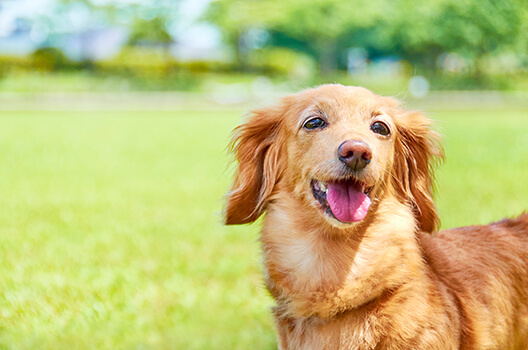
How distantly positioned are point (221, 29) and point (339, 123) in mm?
48288

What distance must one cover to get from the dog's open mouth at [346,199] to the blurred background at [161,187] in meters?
0.79

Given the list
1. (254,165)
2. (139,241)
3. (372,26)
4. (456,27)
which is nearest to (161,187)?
(139,241)

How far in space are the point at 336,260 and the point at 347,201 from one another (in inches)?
12.2

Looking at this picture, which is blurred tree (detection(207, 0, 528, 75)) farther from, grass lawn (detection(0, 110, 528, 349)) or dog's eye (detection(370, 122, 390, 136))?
dog's eye (detection(370, 122, 390, 136))

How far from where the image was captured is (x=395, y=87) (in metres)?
41.8

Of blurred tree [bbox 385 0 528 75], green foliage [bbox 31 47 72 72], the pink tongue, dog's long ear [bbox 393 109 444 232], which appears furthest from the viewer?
green foliage [bbox 31 47 72 72]

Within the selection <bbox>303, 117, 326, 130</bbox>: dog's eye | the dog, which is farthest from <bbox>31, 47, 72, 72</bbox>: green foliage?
<bbox>303, 117, 326, 130</bbox>: dog's eye

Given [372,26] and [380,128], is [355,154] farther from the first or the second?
[372,26]

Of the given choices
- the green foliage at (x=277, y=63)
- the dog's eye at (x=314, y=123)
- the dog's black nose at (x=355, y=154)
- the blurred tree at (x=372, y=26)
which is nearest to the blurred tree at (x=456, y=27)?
the blurred tree at (x=372, y=26)

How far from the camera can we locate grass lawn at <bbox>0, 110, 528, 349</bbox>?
432 cm

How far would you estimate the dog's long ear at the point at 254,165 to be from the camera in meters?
3.34

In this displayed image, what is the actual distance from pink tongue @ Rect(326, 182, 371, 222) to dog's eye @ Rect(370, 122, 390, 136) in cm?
38

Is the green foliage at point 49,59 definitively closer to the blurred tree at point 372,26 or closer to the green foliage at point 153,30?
the green foliage at point 153,30

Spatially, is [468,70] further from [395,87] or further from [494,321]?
[494,321]
